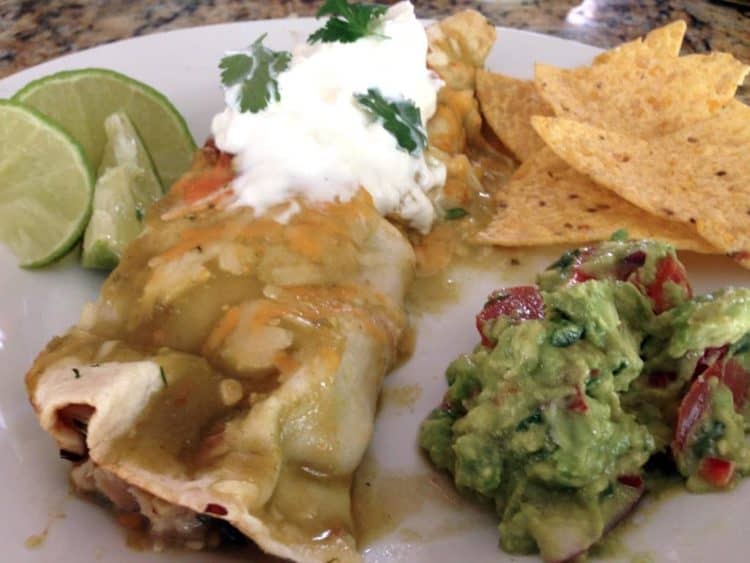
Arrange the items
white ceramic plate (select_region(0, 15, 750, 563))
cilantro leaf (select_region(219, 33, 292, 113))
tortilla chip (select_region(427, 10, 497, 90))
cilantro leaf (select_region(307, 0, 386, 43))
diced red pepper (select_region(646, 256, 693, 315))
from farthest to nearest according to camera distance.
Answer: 1. tortilla chip (select_region(427, 10, 497, 90))
2. cilantro leaf (select_region(307, 0, 386, 43))
3. cilantro leaf (select_region(219, 33, 292, 113))
4. diced red pepper (select_region(646, 256, 693, 315))
5. white ceramic plate (select_region(0, 15, 750, 563))

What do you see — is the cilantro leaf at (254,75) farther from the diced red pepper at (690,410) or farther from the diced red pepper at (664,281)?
the diced red pepper at (690,410)

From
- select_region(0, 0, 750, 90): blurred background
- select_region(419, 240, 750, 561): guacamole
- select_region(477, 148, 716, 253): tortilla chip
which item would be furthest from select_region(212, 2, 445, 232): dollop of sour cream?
select_region(0, 0, 750, 90): blurred background

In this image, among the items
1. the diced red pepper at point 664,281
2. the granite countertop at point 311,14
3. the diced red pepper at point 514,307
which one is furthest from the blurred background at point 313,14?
the diced red pepper at point 514,307

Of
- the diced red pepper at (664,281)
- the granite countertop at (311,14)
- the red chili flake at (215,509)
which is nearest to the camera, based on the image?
the red chili flake at (215,509)

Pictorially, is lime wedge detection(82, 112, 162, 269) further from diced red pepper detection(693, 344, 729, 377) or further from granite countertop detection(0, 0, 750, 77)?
diced red pepper detection(693, 344, 729, 377)

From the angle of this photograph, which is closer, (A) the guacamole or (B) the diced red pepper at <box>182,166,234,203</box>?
(A) the guacamole
